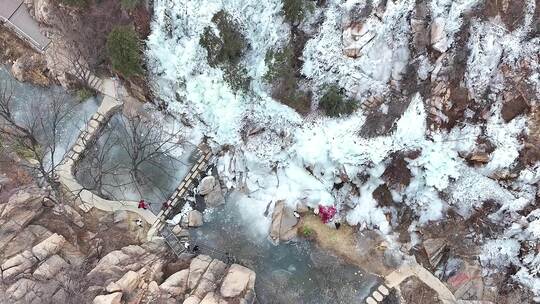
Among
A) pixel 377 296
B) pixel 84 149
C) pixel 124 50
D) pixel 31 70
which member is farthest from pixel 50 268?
pixel 377 296

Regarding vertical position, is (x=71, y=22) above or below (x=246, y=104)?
below

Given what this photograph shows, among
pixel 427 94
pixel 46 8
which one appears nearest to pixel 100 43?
pixel 46 8

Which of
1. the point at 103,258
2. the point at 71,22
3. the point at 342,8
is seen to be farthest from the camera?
the point at 71,22

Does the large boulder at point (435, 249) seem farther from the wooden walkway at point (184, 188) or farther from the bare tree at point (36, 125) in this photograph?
the bare tree at point (36, 125)

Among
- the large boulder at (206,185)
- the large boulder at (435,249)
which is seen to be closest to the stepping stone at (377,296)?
the large boulder at (435,249)

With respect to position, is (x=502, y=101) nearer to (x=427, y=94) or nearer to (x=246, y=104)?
(x=427, y=94)

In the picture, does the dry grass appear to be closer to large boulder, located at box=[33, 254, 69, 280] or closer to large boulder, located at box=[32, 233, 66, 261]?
large boulder, located at box=[33, 254, 69, 280]
